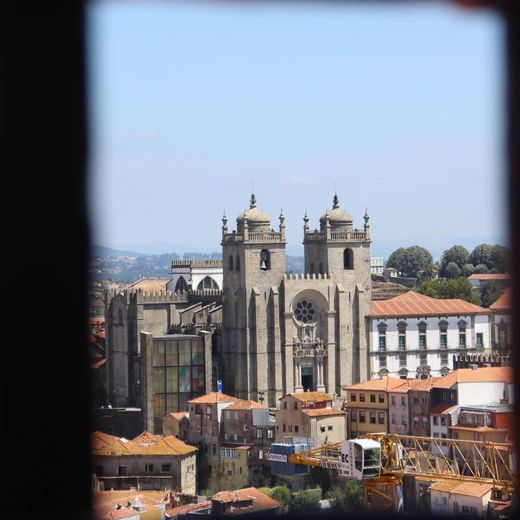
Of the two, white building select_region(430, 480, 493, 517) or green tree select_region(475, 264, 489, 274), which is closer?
white building select_region(430, 480, 493, 517)

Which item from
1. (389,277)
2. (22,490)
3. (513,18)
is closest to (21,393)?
(22,490)

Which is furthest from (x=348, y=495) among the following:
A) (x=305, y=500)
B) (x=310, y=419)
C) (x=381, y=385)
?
(x=381, y=385)

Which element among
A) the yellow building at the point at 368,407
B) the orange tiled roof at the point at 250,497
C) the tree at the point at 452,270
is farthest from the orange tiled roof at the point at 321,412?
the tree at the point at 452,270

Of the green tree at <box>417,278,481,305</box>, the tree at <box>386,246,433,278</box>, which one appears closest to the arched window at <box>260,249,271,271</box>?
the green tree at <box>417,278,481,305</box>

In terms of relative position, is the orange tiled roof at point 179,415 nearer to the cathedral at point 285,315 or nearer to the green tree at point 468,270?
the cathedral at point 285,315

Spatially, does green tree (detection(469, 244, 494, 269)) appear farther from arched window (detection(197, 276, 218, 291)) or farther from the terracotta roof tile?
the terracotta roof tile
